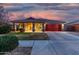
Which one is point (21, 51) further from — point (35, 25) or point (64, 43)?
point (64, 43)

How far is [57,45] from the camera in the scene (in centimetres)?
420

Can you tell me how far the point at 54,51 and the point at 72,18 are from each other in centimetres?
59

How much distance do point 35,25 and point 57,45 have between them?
47cm

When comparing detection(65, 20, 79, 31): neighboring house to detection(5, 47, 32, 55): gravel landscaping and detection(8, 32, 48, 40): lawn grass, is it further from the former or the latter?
detection(5, 47, 32, 55): gravel landscaping

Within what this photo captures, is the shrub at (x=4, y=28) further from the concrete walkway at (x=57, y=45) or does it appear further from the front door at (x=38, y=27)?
the front door at (x=38, y=27)

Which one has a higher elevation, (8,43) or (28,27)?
(28,27)

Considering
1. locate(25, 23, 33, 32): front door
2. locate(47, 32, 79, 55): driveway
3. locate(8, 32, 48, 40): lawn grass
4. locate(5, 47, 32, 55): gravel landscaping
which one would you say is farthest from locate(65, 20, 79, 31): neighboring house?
locate(5, 47, 32, 55): gravel landscaping

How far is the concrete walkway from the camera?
4172 mm

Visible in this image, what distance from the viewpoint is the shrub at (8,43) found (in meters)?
4.18

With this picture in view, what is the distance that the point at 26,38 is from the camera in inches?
166

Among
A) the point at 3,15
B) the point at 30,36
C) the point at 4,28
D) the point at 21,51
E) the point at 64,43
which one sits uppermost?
the point at 3,15

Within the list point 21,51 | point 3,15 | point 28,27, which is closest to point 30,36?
point 28,27

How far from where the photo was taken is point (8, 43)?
13.8ft

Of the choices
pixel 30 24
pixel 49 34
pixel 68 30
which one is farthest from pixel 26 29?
pixel 68 30
